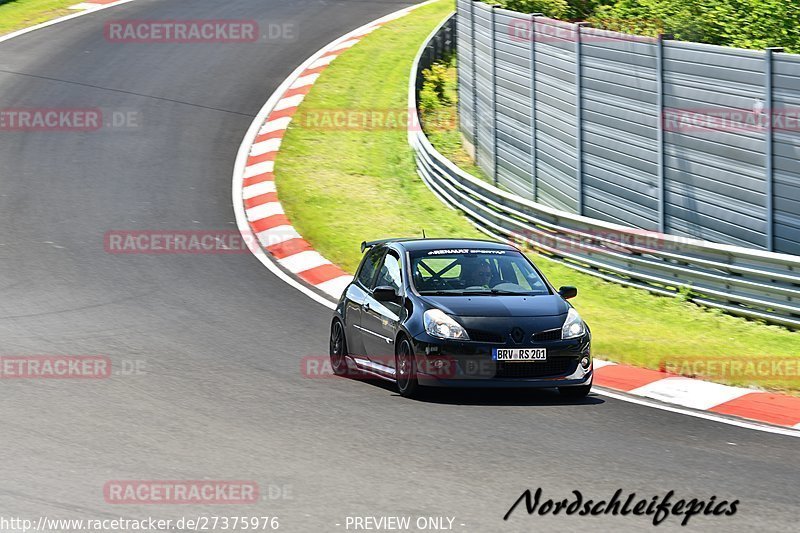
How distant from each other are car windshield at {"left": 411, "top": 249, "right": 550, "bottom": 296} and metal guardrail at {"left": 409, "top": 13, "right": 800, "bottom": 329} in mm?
3542

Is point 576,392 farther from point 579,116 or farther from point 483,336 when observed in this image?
point 579,116

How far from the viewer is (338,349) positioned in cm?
1287

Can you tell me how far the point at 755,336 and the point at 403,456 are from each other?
6.42 meters

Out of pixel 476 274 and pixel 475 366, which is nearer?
pixel 475 366

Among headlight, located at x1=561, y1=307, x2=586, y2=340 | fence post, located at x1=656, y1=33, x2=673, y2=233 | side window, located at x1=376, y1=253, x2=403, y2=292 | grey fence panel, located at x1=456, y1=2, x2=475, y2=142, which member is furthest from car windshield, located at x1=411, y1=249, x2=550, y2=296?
grey fence panel, located at x1=456, y1=2, x2=475, y2=142

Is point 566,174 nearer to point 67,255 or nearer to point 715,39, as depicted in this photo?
point 715,39

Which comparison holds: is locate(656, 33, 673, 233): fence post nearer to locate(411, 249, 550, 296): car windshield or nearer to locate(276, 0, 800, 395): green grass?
locate(276, 0, 800, 395): green grass

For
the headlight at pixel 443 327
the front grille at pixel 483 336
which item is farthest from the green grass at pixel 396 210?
the headlight at pixel 443 327

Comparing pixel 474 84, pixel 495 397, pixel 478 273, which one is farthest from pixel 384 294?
pixel 474 84

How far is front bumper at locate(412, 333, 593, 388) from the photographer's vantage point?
11047 mm

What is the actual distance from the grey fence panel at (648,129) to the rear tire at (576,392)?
4534 millimetres

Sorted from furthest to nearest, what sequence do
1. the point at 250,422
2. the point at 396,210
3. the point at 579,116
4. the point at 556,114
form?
the point at 396,210 < the point at 556,114 < the point at 579,116 < the point at 250,422

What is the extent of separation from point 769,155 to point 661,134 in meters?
2.17

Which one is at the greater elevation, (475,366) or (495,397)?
(475,366)
